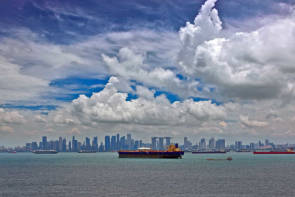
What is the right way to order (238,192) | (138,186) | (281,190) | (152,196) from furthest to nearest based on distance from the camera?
(138,186), (281,190), (238,192), (152,196)

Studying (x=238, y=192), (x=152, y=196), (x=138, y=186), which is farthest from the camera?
(x=138, y=186)

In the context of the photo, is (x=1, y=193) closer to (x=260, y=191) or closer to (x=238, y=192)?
(x=238, y=192)

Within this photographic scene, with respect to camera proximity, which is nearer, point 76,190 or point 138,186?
point 76,190

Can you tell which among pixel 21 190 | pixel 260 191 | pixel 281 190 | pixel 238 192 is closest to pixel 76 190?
pixel 21 190

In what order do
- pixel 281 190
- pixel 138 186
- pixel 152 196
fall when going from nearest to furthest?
pixel 152 196 < pixel 281 190 < pixel 138 186

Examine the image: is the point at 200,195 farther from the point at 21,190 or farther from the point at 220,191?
the point at 21,190

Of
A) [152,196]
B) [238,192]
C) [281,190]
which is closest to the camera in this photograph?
[152,196]

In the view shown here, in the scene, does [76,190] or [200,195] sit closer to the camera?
[200,195]

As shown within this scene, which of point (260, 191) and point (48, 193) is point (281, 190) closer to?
point (260, 191)

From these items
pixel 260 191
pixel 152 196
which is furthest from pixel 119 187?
pixel 260 191
